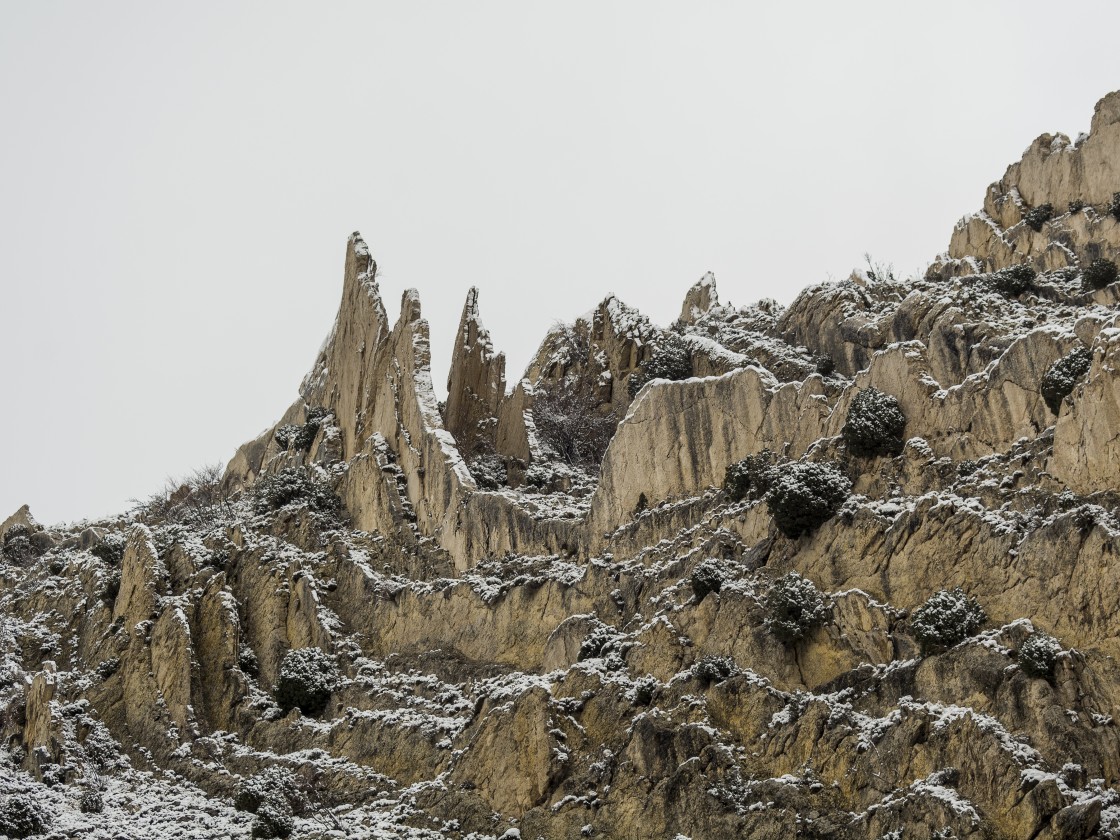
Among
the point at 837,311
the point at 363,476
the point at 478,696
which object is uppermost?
the point at 837,311

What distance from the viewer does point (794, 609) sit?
3309 cm

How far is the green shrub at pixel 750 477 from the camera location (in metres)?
38.6

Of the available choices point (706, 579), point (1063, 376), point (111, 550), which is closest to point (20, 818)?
point (111, 550)

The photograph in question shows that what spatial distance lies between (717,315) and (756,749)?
3314 centimetres

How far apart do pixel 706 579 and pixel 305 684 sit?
14533mm

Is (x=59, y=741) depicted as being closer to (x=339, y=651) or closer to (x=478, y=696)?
(x=339, y=651)

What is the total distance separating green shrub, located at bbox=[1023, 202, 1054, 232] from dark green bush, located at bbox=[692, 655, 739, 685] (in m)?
31.6

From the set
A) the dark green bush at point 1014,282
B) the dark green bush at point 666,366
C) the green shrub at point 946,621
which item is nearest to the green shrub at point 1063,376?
the green shrub at point 946,621

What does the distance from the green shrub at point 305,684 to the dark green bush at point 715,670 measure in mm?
14261

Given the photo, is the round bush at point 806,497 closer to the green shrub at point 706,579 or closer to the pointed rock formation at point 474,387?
the green shrub at point 706,579

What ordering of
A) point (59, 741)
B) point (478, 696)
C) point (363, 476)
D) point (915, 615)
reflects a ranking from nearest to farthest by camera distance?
point (915, 615)
point (478, 696)
point (59, 741)
point (363, 476)

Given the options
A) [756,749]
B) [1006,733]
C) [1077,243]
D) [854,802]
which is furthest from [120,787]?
Answer: [1077,243]

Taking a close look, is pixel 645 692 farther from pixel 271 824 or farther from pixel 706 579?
pixel 271 824

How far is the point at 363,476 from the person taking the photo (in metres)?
50.8
